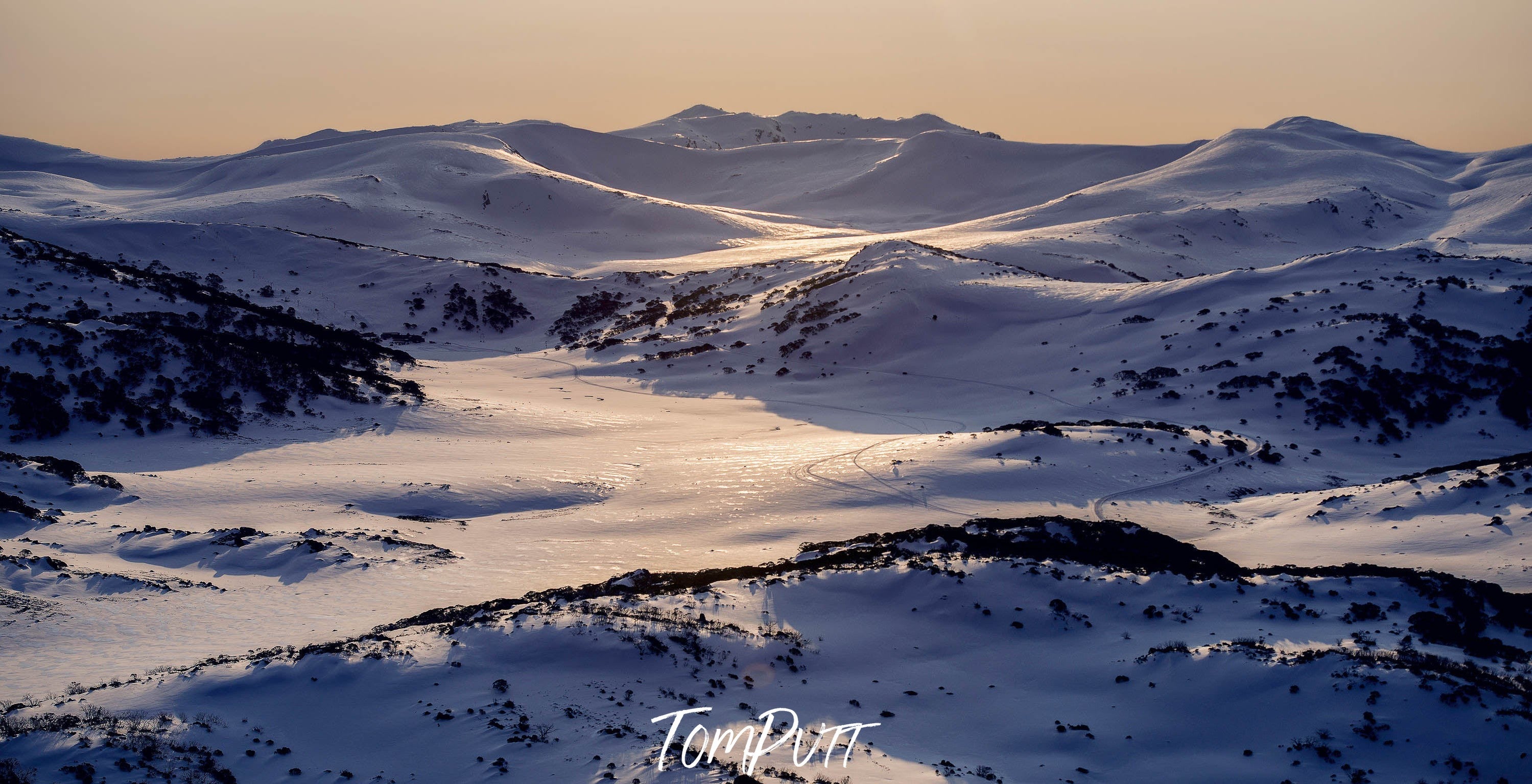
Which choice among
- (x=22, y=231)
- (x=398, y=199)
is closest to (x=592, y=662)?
(x=22, y=231)

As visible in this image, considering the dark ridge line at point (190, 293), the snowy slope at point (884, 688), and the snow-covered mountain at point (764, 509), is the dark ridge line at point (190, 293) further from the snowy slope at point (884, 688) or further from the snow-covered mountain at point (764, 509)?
the snowy slope at point (884, 688)

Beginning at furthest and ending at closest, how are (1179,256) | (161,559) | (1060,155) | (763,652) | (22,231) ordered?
(1060,155)
(1179,256)
(22,231)
(161,559)
(763,652)

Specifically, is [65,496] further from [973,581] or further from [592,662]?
[973,581]

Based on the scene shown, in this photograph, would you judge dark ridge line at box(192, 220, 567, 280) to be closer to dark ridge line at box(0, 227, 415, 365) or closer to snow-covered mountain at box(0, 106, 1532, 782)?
snow-covered mountain at box(0, 106, 1532, 782)

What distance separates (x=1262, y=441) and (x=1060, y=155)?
11757 cm

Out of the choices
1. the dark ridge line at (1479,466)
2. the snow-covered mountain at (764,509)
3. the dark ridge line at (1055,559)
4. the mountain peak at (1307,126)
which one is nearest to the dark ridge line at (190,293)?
the snow-covered mountain at (764,509)

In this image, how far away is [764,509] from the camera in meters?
26.4

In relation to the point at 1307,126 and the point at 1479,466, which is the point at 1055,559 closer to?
the point at 1479,466

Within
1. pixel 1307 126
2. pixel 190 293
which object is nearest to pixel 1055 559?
pixel 190 293

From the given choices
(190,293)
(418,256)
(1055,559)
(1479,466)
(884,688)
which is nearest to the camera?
(884,688)

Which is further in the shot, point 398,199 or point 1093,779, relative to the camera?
point 398,199

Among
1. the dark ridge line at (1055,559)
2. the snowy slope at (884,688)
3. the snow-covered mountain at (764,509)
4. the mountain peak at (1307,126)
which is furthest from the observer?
the mountain peak at (1307,126)

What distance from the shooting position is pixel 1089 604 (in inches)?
688

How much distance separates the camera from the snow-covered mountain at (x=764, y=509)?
1270 centimetres
